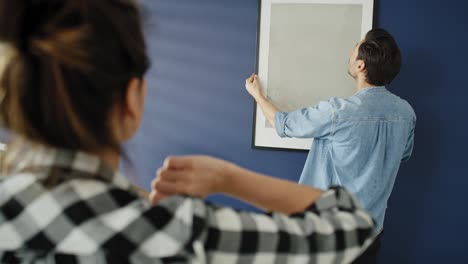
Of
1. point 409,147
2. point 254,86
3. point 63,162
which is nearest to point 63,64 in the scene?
point 63,162

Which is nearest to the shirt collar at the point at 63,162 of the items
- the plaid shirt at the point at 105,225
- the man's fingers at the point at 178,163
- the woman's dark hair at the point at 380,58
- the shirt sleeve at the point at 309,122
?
the plaid shirt at the point at 105,225

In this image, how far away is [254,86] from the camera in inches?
69.7

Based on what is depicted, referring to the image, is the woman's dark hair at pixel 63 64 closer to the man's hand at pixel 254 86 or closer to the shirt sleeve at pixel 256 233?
the shirt sleeve at pixel 256 233

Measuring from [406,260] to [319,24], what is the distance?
1.22 meters

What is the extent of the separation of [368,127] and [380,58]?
27 cm

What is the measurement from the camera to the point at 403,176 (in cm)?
175

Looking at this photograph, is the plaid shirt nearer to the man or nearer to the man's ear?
the man

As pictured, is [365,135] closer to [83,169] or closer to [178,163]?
[178,163]

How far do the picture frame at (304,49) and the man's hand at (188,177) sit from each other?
1234 millimetres

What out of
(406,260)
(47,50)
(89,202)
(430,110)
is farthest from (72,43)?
(406,260)

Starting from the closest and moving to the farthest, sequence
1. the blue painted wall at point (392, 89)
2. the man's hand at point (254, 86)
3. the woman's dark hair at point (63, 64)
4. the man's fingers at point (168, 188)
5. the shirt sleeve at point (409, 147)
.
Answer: the woman's dark hair at point (63, 64)
the man's fingers at point (168, 188)
the shirt sleeve at point (409, 147)
the blue painted wall at point (392, 89)
the man's hand at point (254, 86)

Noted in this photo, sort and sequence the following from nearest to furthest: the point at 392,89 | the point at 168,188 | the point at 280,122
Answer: the point at 168,188 < the point at 280,122 < the point at 392,89

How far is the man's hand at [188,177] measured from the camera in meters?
0.55

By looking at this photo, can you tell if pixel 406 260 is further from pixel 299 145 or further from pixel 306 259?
pixel 306 259
